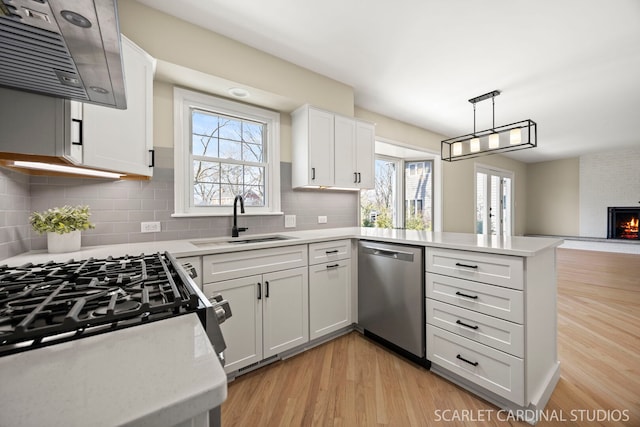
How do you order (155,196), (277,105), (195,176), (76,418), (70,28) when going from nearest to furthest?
(76,418)
(70,28)
(155,196)
(195,176)
(277,105)

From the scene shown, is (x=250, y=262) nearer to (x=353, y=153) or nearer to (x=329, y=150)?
(x=329, y=150)

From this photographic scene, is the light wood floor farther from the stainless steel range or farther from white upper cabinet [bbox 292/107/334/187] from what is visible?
white upper cabinet [bbox 292/107/334/187]

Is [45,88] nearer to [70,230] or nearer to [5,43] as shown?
[5,43]

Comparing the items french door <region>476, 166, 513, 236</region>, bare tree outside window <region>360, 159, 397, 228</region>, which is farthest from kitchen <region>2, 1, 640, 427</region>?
french door <region>476, 166, 513, 236</region>

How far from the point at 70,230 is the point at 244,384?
149cm

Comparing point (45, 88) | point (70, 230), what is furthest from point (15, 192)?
point (45, 88)

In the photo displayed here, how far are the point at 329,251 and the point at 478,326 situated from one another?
119 cm

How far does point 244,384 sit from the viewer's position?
181 centimetres

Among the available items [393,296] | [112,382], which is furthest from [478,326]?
[112,382]

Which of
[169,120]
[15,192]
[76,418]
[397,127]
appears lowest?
[76,418]

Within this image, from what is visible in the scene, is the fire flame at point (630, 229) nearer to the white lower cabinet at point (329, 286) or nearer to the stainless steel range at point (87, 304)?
the white lower cabinet at point (329, 286)

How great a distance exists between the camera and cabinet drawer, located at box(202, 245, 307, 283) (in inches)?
67.1

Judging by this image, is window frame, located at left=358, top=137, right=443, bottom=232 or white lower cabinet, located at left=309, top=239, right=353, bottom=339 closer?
white lower cabinet, located at left=309, top=239, right=353, bottom=339

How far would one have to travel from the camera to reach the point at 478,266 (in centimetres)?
163
